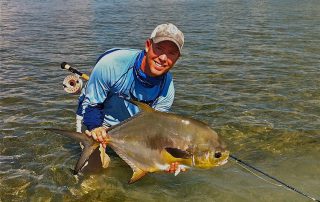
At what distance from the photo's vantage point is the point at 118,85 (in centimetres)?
561

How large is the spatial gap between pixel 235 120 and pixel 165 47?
3.76 metres

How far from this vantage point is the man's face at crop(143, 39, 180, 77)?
4938 millimetres

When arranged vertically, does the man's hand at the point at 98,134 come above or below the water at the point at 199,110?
above

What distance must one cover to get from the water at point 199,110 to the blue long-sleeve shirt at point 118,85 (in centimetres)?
111

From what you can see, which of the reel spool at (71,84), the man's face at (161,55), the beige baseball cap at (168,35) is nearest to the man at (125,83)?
the man's face at (161,55)

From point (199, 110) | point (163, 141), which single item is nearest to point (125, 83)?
point (163, 141)

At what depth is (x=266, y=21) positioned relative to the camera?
76.6 feet

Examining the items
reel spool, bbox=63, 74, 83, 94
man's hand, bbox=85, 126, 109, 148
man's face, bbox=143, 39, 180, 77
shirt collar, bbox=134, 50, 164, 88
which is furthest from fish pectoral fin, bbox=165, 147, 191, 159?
reel spool, bbox=63, 74, 83, 94

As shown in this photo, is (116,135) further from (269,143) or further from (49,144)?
(269,143)

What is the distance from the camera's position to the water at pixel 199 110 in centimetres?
580

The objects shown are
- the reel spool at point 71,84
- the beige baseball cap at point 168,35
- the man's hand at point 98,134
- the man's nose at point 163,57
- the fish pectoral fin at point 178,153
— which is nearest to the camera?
the fish pectoral fin at point 178,153

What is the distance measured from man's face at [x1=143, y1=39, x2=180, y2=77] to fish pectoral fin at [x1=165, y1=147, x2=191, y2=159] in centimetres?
110

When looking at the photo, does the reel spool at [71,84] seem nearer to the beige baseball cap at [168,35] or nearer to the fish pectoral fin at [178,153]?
the beige baseball cap at [168,35]

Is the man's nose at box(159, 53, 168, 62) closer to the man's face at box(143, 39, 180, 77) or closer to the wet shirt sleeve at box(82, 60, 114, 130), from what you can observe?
the man's face at box(143, 39, 180, 77)
